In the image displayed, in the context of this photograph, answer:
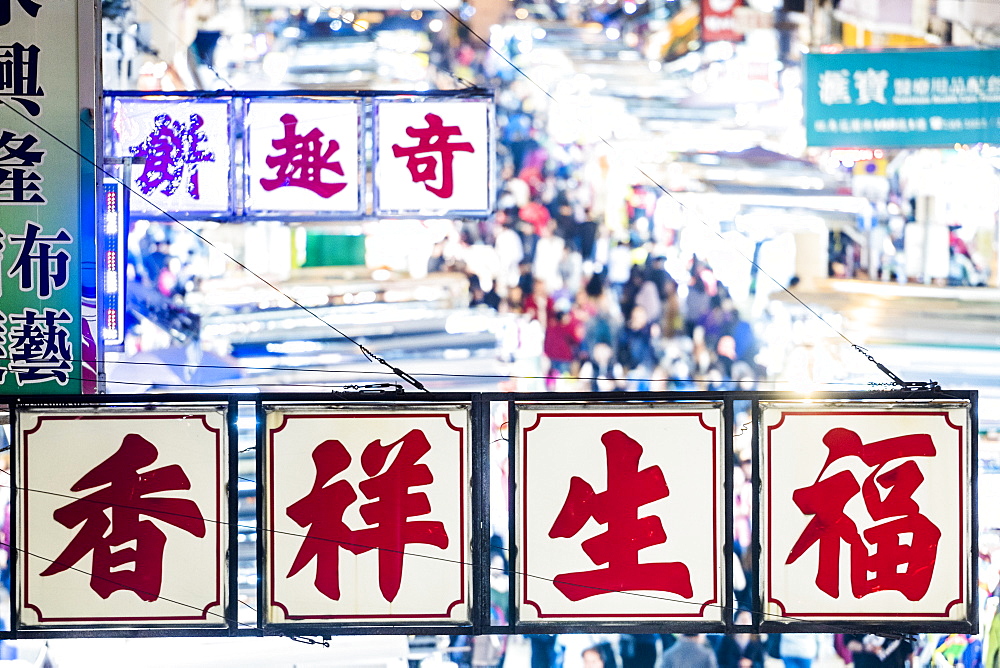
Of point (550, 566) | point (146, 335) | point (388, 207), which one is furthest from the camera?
point (146, 335)

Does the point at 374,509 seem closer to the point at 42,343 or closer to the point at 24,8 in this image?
the point at 42,343

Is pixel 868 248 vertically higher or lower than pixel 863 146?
lower

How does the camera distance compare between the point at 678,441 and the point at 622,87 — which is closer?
the point at 678,441

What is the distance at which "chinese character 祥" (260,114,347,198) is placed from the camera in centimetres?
491

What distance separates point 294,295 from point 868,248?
3316 mm

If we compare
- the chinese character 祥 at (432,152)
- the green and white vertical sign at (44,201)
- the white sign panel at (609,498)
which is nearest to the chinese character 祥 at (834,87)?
the chinese character 祥 at (432,152)

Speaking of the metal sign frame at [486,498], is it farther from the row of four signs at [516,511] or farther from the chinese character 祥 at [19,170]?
the chinese character 祥 at [19,170]

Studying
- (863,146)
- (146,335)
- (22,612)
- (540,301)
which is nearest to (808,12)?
(863,146)

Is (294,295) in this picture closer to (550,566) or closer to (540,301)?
(540,301)

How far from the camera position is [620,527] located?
3.94 metres

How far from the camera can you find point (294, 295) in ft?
17.8

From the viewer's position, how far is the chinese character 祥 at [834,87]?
17.7 ft

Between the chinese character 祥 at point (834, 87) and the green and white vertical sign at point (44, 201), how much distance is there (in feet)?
12.7

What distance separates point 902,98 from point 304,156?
3361mm
